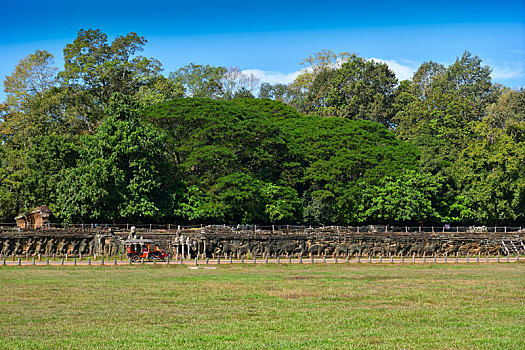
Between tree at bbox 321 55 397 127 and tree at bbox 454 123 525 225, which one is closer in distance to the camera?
tree at bbox 454 123 525 225

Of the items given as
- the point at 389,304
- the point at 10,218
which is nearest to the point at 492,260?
the point at 389,304

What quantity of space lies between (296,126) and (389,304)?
61.3 meters

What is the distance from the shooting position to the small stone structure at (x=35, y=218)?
66750 millimetres

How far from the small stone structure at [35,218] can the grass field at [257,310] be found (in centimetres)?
2718

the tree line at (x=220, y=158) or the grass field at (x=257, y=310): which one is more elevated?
the tree line at (x=220, y=158)

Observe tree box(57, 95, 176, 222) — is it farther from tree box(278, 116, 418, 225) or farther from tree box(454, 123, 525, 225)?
tree box(454, 123, 525, 225)

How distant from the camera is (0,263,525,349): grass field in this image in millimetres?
18891

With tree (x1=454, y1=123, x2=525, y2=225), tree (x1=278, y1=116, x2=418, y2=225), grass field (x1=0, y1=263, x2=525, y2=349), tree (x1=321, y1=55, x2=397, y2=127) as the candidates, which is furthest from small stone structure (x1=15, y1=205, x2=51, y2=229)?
tree (x1=321, y1=55, x2=397, y2=127)

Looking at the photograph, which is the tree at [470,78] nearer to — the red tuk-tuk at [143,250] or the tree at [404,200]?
the tree at [404,200]

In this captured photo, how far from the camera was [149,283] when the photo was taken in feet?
110

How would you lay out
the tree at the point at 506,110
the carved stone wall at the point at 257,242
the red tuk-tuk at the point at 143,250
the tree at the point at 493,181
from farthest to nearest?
1. the tree at the point at 506,110
2. the tree at the point at 493,181
3. the carved stone wall at the point at 257,242
4. the red tuk-tuk at the point at 143,250

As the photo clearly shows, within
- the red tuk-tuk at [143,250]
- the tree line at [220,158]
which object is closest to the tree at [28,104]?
the tree line at [220,158]

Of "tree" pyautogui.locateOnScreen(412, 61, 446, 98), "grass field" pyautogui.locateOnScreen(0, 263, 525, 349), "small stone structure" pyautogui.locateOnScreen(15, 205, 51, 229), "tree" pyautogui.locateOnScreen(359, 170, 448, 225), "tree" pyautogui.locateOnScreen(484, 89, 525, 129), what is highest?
"tree" pyautogui.locateOnScreen(412, 61, 446, 98)

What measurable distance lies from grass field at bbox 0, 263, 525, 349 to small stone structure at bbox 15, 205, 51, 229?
2718 centimetres
